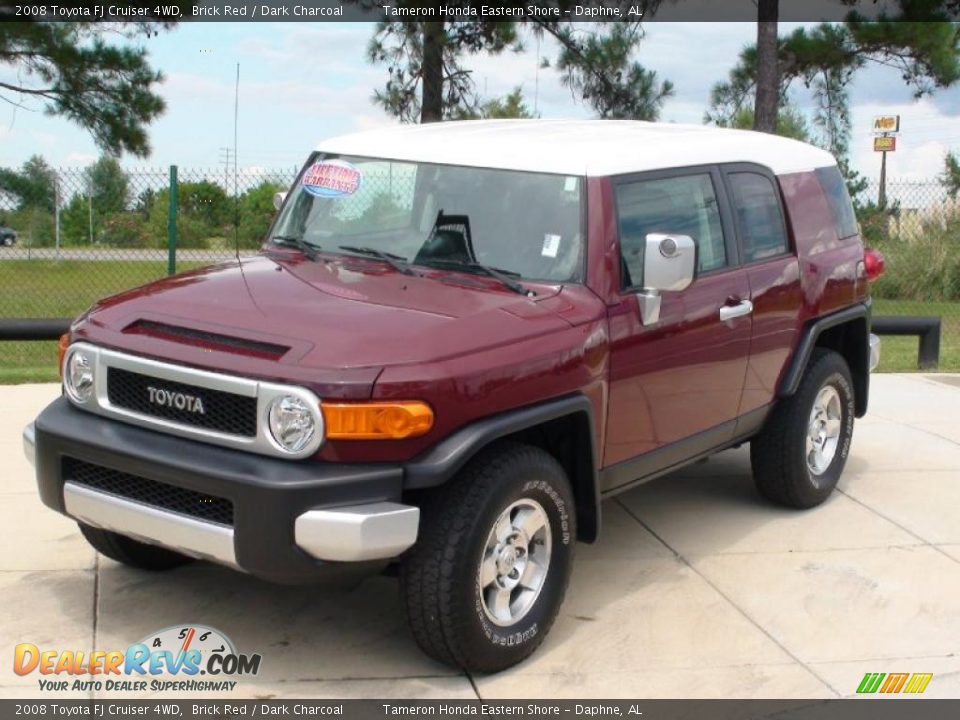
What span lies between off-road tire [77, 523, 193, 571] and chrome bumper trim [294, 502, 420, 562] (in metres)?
1.38

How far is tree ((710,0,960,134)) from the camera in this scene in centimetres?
1894

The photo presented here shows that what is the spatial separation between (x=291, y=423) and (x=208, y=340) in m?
0.51

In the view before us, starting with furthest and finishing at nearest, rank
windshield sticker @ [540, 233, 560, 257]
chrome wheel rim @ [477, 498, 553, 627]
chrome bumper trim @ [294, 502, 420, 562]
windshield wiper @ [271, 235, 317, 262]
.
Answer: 1. windshield wiper @ [271, 235, 317, 262]
2. windshield sticker @ [540, 233, 560, 257]
3. chrome wheel rim @ [477, 498, 553, 627]
4. chrome bumper trim @ [294, 502, 420, 562]

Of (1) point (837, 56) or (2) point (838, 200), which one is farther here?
(1) point (837, 56)

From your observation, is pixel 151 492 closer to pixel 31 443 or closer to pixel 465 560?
pixel 31 443

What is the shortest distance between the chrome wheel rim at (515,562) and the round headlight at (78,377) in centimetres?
155

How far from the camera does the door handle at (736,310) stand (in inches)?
224

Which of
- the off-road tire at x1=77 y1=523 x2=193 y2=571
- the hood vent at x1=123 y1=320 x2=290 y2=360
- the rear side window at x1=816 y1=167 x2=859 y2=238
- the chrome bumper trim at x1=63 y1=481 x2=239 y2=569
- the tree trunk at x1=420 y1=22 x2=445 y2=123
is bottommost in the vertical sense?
the off-road tire at x1=77 y1=523 x2=193 y2=571

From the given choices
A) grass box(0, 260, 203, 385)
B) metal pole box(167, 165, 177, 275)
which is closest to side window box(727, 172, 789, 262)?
metal pole box(167, 165, 177, 275)

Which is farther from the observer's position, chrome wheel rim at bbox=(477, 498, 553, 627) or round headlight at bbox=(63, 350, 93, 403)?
round headlight at bbox=(63, 350, 93, 403)

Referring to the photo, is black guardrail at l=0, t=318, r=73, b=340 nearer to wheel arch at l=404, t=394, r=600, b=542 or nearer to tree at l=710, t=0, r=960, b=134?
wheel arch at l=404, t=394, r=600, b=542

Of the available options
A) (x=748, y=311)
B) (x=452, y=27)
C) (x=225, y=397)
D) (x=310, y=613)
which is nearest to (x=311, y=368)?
(x=225, y=397)

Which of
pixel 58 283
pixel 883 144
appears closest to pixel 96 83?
pixel 58 283

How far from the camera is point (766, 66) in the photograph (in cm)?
1895
